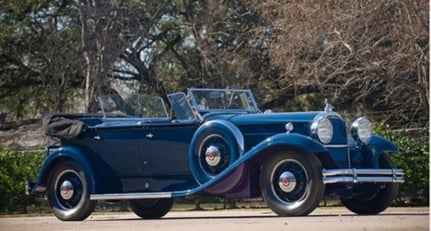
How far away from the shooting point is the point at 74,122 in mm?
11898

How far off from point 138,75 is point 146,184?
17743 millimetres

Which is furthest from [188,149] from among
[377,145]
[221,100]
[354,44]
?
[354,44]

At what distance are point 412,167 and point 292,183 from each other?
8292 mm

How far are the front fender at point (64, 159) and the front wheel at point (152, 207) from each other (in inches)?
47.2

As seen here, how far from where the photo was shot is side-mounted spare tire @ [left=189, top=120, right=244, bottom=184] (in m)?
10.6

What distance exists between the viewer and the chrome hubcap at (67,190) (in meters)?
11.8

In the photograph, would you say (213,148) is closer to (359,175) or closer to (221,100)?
(221,100)

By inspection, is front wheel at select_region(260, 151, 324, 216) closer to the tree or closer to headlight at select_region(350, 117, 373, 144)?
headlight at select_region(350, 117, 373, 144)

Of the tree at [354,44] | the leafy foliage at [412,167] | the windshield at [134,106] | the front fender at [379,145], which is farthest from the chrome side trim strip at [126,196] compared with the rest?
the tree at [354,44]

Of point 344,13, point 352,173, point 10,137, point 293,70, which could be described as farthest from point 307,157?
point 10,137

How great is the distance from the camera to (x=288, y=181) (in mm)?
A: 10180

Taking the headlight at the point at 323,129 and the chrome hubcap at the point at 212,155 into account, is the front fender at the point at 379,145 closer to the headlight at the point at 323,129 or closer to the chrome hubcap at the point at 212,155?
the headlight at the point at 323,129

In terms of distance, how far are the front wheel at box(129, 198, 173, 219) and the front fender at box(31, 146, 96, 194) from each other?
1.20 metres

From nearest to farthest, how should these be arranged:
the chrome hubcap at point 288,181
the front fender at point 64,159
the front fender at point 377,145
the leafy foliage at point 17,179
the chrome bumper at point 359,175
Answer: the chrome bumper at point 359,175 → the chrome hubcap at point 288,181 → the front fender at point 377,145 → the front fender at point 64,159 → the leafy foliage at point 17,179
